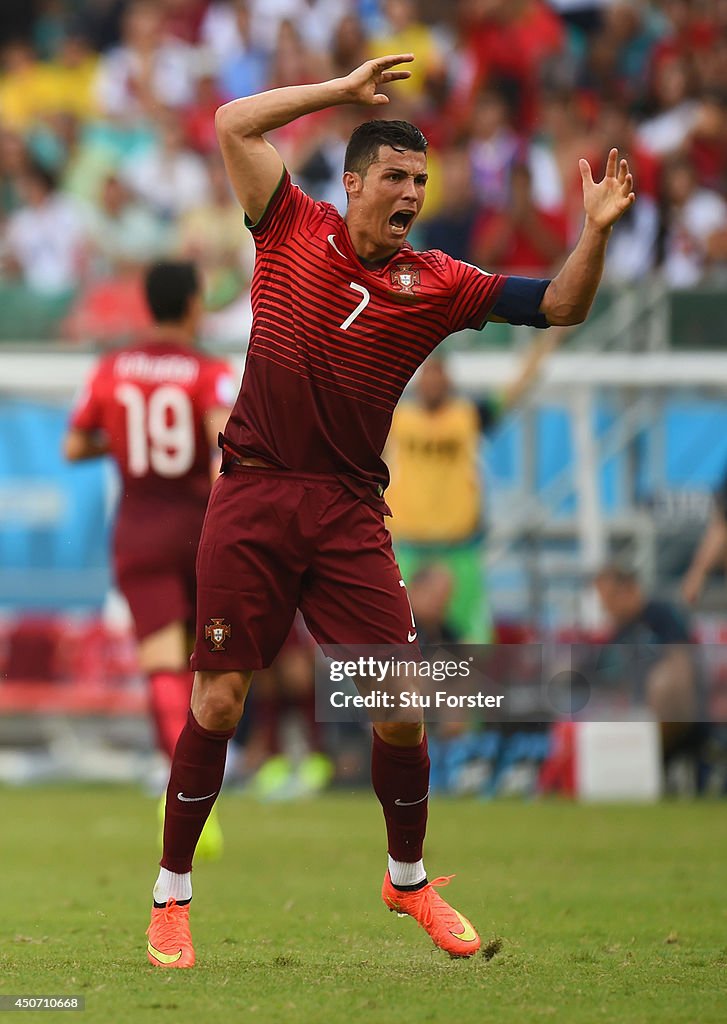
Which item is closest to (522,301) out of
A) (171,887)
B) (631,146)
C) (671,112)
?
(171,887)

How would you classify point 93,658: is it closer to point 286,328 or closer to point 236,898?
point 236,898

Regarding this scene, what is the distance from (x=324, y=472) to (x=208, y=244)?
1027cm

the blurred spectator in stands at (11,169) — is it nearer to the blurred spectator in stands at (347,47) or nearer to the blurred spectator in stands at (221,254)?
the blurred spectator in stands at (221,254)

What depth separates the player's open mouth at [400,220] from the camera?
5.20 meters

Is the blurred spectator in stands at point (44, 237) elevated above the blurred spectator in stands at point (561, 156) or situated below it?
below

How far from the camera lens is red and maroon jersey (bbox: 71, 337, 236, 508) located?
8.23 meters

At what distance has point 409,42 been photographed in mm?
17672

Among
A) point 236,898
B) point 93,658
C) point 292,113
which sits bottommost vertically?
point 93,658

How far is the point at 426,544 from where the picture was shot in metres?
12.5

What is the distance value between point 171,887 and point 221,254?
1011 centimetres

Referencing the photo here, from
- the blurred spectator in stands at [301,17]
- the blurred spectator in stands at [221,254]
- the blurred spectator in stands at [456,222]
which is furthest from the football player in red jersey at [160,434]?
the blurred spectator in stands at [301,17]

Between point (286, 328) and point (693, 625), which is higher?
point (286, 328)

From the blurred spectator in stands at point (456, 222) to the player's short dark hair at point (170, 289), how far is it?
6.31 meters

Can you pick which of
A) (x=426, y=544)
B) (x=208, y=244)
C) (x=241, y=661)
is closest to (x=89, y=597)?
(x=426, y=544)
